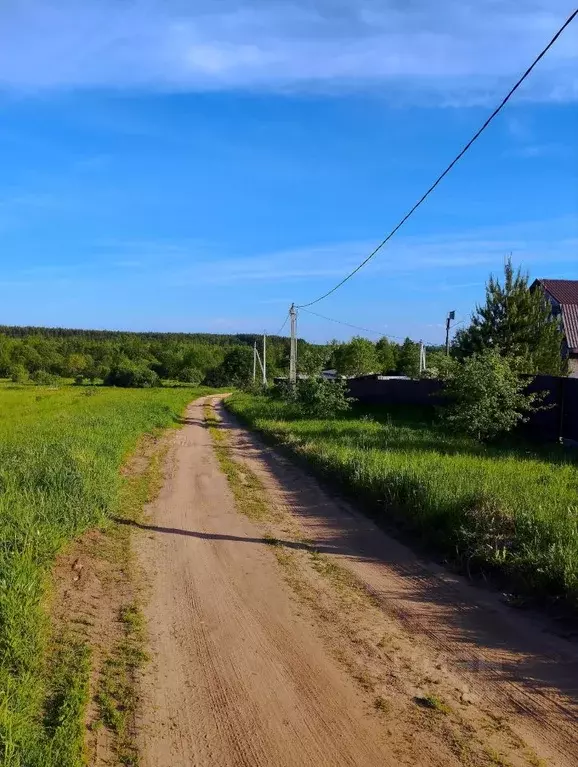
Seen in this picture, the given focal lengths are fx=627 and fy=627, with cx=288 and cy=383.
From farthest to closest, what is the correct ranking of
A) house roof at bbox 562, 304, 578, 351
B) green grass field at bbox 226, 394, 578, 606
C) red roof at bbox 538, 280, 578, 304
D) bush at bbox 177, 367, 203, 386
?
bush at bbox 177, 367, 203, 386, red roof at bbox 538, 280, 578, 304, house roof at bbox 562, 304, 578, 351, green grass field at bbox 226, 394, 578, 606

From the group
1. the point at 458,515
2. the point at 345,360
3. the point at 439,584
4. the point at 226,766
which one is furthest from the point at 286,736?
the point at 345,360

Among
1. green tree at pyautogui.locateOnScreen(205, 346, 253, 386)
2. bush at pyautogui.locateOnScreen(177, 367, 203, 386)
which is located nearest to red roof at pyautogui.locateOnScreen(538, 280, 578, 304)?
green tree at pyautogui.locateOnScreen(205, 346, 253, 386)

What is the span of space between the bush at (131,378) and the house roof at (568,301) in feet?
237

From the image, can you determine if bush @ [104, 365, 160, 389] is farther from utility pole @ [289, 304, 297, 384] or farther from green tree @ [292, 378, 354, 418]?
green tree @ [292, 378, 354, 418]

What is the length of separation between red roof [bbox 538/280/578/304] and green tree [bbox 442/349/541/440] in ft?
72.6

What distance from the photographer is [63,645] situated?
5023 mm

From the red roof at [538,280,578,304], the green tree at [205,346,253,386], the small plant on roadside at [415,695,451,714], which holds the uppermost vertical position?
the red roof at [538,280,578,304]

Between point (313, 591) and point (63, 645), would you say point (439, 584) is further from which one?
point (63, 645)

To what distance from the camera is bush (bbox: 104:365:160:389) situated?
100438 mm

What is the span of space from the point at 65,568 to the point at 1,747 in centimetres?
365

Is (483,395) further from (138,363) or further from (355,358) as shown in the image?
(138,363)

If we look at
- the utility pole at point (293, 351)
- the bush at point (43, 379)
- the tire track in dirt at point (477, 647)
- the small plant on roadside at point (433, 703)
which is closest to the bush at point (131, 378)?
the bush at point (43, 379)

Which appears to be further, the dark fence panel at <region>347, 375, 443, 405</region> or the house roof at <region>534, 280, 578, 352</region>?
the house roof at <region>534, 280, 578, 352</region>

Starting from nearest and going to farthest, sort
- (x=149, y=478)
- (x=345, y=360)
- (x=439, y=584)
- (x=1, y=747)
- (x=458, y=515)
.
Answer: (x=1, y=747) < (x=439, y=584) < (x=458, y=515) < (x=149, y=478) < (x=345, y=360)
